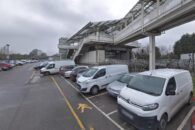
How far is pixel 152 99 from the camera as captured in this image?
4.73 metres

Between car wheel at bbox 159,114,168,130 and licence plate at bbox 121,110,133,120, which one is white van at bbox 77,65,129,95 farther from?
car wheel at bbox 159,114,168,130

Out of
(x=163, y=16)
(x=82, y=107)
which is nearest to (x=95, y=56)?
(x=163, y=16)

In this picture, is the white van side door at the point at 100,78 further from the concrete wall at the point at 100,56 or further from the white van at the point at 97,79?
the concrete wall at the point at 100,56

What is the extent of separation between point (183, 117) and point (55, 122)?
5022 millimetres

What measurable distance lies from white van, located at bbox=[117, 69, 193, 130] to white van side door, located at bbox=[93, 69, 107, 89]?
160 inches

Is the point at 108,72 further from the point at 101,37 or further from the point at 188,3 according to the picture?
the point at 101,37

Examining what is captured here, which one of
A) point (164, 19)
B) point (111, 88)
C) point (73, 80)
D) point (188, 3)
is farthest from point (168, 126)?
point (73, 80)

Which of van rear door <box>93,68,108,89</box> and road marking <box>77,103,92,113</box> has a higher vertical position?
van rear door <box>93,68,108,89</box>

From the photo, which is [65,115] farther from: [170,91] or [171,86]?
[171,86]

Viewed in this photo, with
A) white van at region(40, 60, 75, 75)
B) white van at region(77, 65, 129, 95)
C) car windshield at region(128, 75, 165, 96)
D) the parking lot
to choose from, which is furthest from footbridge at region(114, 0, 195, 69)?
white van at region(40, 60, 75, 75)

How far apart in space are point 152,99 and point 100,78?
5694 millimetres

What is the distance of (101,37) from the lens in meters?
30.0

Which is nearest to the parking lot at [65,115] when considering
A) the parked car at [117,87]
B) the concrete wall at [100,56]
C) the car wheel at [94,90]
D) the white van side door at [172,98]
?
the parked car at [117,87]

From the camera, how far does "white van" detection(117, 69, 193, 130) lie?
457 centimetres
